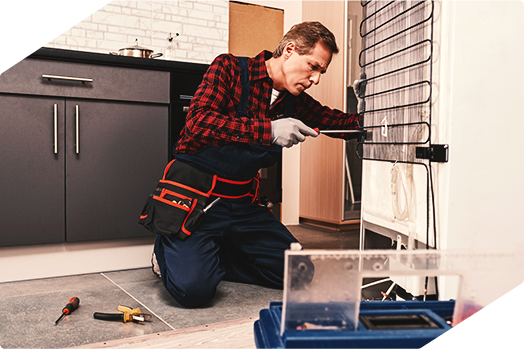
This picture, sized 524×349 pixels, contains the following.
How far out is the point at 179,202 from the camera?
1.56 meters

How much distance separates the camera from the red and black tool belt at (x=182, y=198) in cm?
154

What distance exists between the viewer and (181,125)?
2006 mm

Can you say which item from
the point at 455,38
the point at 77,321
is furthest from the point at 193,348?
the point at 455,38

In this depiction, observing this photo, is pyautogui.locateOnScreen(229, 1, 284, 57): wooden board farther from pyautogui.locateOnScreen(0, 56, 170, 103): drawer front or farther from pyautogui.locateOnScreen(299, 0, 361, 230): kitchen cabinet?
pyautogui.locateOnScreen(0, 56, 170, 103): drawer front

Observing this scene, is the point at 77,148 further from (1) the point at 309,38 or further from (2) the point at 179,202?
(1) the point at 309,38

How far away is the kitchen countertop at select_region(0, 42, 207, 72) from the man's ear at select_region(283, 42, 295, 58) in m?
0.57

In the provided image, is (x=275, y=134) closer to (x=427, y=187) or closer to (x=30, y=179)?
(x=427, y=187)

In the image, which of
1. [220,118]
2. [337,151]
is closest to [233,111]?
[220,118]

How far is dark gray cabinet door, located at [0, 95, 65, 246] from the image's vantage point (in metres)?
1.69

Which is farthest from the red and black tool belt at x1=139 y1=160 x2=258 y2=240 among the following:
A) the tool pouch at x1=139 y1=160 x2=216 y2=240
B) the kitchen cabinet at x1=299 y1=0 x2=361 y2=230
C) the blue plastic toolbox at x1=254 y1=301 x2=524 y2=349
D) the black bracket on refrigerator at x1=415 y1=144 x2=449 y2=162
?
the kitchen cabinet at x1=299 y1=0 x2=361 y2=230

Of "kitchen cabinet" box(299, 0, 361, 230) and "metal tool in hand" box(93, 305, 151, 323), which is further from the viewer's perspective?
"kitchen cabinet" box(299, 0, 361, 230)

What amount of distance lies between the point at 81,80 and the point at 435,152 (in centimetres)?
149

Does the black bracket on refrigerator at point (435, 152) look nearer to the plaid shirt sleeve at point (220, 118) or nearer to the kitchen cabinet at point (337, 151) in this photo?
the plaid shirt sleeve at point (220, 118)

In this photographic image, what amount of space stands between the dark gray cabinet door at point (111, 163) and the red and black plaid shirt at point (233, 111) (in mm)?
331
